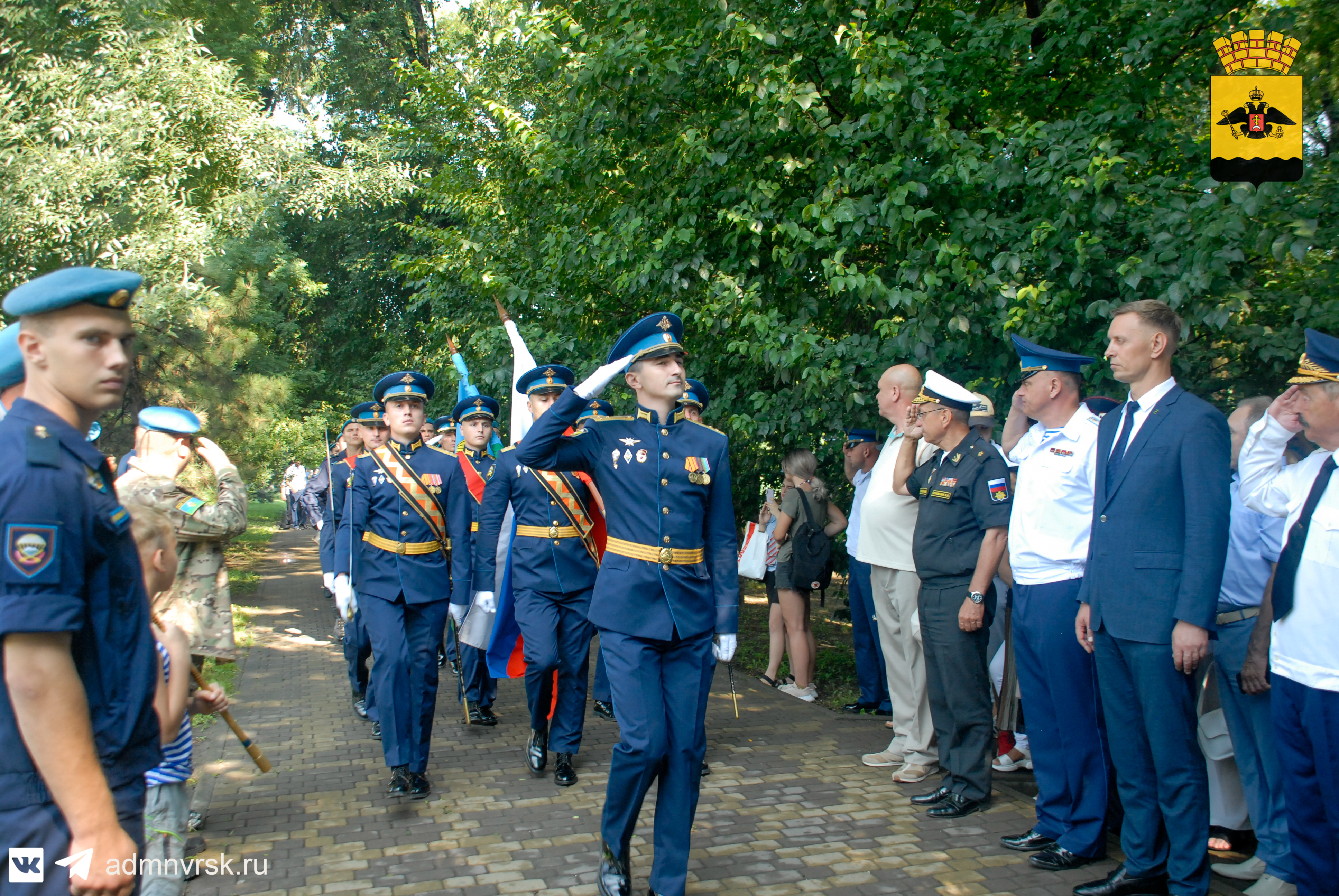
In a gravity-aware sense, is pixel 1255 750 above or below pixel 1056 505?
below

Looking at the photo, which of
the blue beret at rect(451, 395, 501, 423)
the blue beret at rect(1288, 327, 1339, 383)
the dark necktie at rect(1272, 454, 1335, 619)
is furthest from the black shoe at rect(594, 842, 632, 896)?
the blue beret at rect(451, 395, 501, 423)

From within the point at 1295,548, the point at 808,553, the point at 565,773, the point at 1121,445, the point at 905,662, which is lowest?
the point at 565,773

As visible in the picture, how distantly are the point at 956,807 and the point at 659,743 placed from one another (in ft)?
6.82

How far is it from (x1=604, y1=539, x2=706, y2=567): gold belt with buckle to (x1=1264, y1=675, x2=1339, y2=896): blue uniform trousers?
2340 mm

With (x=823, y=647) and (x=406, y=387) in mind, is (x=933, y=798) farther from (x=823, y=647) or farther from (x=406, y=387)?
(x=823, y=647)

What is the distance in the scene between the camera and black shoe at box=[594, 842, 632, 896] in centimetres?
424

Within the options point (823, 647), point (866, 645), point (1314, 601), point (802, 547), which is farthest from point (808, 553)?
point (1314, 601)

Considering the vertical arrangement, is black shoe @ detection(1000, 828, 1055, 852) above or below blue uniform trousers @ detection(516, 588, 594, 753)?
below

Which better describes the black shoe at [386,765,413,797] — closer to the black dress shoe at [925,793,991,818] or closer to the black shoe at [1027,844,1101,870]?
the black dress shoe at [925,793,991,818]

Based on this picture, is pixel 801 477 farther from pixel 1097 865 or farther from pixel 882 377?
pixel 1097 865

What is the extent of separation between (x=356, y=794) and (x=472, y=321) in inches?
318

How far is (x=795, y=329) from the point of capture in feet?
22.4

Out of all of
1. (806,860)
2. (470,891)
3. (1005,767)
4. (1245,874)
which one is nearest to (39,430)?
(470,891)

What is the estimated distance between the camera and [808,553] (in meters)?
8.00
